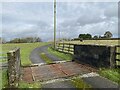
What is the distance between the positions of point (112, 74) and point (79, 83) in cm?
162

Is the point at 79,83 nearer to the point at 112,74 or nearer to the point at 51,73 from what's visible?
the point at 112,74

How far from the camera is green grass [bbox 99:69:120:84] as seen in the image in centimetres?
844

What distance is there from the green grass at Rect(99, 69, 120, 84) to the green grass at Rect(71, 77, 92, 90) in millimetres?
1151

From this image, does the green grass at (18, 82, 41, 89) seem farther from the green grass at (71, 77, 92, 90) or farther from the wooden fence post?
the wooden fence post

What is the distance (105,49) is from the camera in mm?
10266

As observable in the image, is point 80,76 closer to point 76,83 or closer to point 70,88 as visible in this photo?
point 76,83

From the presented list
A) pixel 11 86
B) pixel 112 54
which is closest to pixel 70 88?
pixel 11 86

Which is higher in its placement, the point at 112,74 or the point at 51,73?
the point at 112,74

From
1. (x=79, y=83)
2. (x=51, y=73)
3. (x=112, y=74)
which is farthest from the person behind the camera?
(x=51, y=73)

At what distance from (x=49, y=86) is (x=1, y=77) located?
9.86 feet

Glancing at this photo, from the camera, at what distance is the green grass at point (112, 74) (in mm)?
8439

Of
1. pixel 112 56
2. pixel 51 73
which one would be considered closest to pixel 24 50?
pixel 51 73

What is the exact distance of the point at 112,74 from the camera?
29.4 ft

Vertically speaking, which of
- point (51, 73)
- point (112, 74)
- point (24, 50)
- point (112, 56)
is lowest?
point (24, 50)
